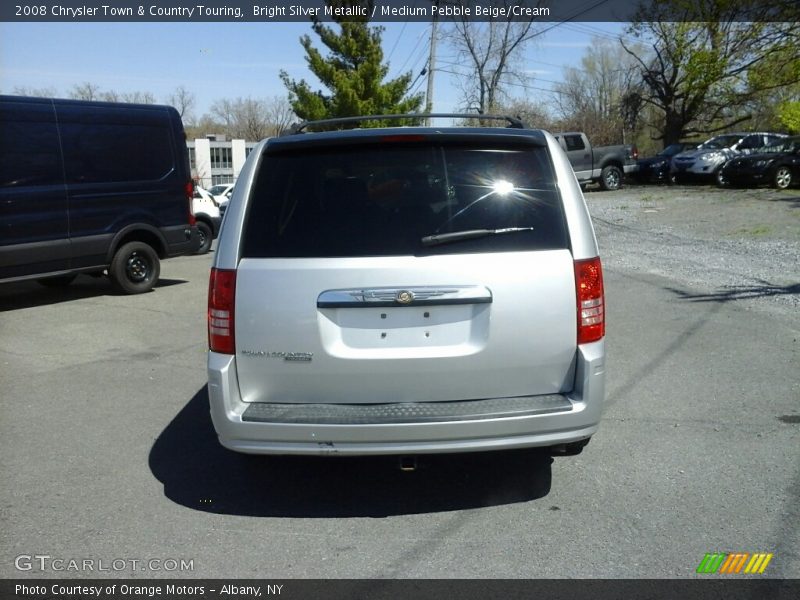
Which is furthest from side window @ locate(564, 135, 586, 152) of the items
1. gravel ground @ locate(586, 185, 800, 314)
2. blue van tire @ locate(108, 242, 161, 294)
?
blue van tire @ locate(108, 242, 161, 294)

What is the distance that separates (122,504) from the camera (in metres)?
4.32

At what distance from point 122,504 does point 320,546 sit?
1236 mm

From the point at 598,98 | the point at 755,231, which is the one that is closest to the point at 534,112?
the point at 598,98

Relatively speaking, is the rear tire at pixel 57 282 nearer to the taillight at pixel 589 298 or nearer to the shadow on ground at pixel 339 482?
the shadow on ground at pixel 339 482

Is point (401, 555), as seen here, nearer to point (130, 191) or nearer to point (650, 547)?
point (650, 547)

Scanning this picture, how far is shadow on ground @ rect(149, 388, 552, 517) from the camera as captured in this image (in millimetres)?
4289

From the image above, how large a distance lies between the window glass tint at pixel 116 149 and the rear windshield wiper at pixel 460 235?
26.3 feet

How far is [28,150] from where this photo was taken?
10039 millimetres

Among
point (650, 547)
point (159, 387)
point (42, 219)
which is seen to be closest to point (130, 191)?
point (42, 219)

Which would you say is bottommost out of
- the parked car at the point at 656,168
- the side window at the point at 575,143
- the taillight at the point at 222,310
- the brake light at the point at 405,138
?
the parked car at the point at 656,168

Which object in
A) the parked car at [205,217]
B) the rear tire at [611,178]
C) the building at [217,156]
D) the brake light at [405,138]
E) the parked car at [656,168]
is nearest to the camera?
the brake light at [405,138]

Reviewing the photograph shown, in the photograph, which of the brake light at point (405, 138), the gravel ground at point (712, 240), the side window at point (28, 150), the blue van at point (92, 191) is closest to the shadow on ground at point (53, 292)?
the blue van at point (92, 191)

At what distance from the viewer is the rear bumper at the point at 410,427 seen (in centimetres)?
379

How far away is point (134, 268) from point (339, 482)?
7854 millimetres
